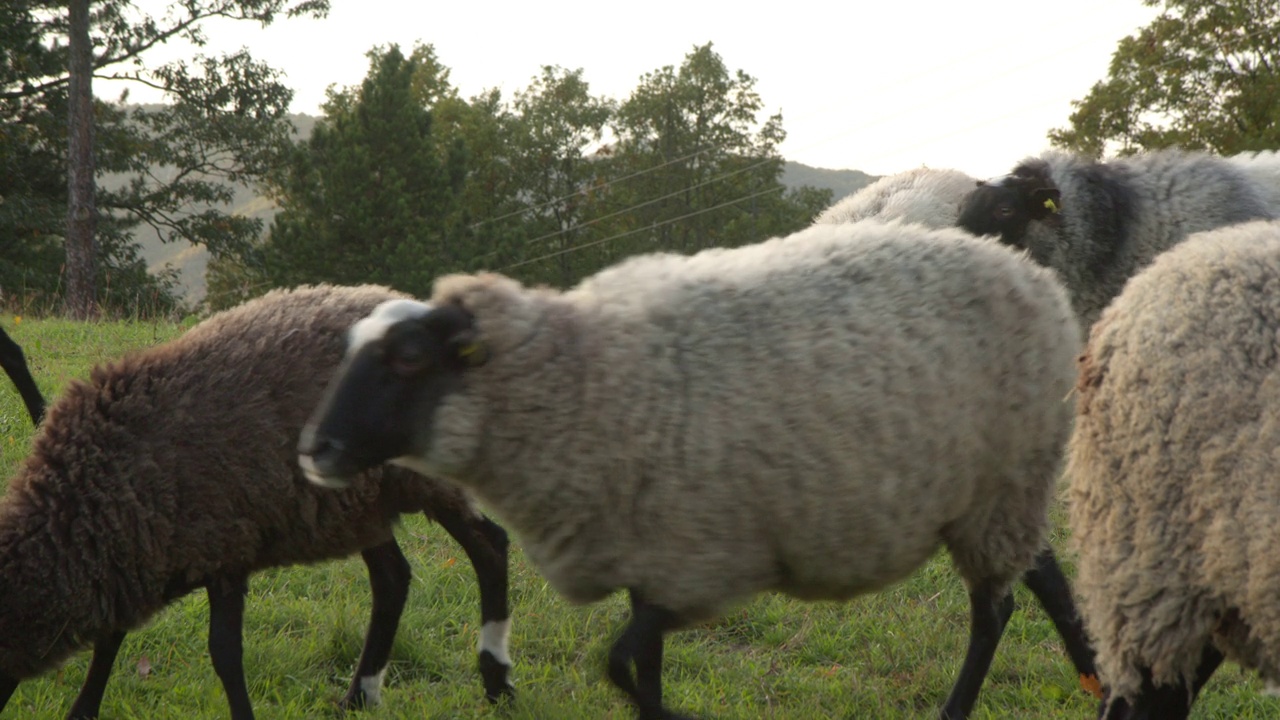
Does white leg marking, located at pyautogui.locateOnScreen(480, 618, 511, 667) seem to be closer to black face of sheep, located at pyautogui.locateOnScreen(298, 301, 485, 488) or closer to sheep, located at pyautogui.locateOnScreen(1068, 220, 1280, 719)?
black face of sheep, located at pyautogui.locateOnScreen(298, 301, 485, 488)

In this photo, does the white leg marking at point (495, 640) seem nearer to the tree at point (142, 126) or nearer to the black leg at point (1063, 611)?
the black leg at point (1063, 611)

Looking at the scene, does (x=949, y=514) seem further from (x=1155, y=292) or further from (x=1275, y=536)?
(x=1275, y=536)

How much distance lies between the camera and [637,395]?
11.7 feet

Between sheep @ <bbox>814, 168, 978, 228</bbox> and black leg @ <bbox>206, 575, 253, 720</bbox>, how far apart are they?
208 inches

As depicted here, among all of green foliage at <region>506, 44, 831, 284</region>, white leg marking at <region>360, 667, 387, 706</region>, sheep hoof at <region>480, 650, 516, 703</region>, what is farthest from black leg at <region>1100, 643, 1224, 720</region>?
green foliage at <region>506, 44, 831, 284</region>

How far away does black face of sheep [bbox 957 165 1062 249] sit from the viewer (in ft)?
25.6

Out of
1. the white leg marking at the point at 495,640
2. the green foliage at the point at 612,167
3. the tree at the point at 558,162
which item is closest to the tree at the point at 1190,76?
the green foliage at the point at 612,167

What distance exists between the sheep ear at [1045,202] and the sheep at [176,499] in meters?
5.20

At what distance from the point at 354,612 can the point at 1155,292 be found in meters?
3.84

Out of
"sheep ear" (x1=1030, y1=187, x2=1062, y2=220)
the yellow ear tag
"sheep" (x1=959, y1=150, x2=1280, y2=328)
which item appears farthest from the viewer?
"sheep ear" (x1=1030, y1=187, x2=1062, y2=220)

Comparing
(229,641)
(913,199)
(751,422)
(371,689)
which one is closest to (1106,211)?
(913,199)

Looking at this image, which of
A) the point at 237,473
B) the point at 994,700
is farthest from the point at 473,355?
the point at 994,700

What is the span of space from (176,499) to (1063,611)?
11.5 ft

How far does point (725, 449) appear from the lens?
3562 mm
